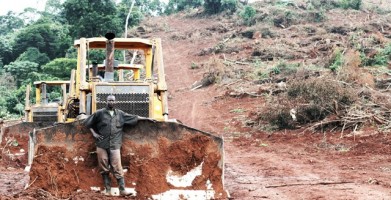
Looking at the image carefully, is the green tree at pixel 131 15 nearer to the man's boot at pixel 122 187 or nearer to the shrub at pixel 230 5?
the shrub at pixel 230 5

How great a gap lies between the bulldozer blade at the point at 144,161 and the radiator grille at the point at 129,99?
2.51ft

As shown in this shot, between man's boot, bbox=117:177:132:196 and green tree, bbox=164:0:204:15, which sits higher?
green tree, bbox=164:0:204:15

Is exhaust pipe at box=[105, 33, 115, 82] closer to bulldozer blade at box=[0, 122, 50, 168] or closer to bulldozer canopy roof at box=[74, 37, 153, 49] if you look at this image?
bulldozer canopy roof at box=[74, 37, 153, 49]

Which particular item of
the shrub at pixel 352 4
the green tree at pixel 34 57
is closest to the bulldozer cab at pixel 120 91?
the green tree at pixel 34 57

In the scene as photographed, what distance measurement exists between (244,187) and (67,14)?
2684cm

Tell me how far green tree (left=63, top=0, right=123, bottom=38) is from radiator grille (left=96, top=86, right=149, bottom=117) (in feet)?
80.1

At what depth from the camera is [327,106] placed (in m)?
15.6

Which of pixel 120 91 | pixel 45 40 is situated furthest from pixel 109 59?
pixel 45 40

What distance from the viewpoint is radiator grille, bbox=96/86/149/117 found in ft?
27.4

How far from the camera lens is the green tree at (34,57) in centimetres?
3484

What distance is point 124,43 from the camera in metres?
9.50

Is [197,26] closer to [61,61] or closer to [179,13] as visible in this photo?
[179,13]

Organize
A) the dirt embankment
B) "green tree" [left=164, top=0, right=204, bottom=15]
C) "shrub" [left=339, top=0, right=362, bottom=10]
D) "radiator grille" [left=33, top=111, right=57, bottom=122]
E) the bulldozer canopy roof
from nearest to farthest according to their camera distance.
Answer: the dirt embankment < the bulldozer canopy roof < "radiator grille" [left=33, top=111, right=57, bottom=122] < "shrub" [left=339, top=0, right=362, bottom=10] < "green tree" [left=164, top=0, right=204, bottom=15]

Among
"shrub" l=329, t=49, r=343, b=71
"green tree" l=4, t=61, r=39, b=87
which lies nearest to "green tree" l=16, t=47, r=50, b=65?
"green tree" l=4, t=61, r=39, b=87
